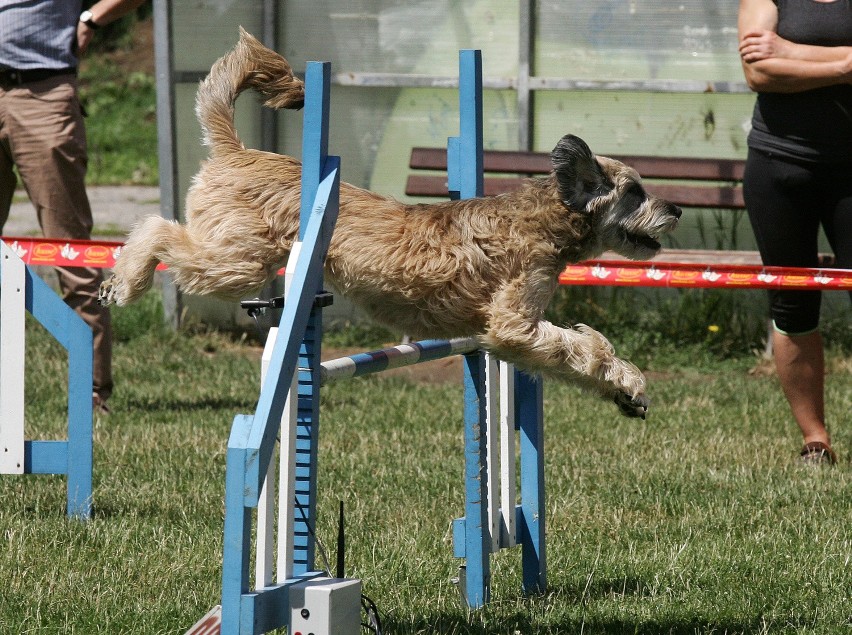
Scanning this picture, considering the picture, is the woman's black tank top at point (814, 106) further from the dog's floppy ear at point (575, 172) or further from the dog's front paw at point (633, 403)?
the dog's front paw at point (633, 403)

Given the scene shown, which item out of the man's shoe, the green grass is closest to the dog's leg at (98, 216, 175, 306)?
the man's shoe

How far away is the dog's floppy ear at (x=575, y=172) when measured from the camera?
12.0ft

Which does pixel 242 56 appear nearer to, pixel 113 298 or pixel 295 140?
pixel 113 298

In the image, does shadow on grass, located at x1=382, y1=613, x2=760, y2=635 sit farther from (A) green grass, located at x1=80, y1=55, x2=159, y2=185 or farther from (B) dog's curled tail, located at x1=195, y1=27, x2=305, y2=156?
(A) green grass, located at x1=80, y1=55, x2=159, y2=185

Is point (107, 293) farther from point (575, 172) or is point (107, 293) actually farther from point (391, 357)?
point (575, 172)

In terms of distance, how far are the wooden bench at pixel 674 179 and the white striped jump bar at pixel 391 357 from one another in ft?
16.4

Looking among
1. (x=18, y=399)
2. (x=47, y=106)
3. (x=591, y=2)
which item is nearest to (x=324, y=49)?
(x=591, y=2)

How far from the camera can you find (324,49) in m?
9.60

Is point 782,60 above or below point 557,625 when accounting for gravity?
above

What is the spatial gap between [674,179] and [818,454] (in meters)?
3.38

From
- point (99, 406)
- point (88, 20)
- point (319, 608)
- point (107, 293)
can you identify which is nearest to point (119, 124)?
point (88, 20)

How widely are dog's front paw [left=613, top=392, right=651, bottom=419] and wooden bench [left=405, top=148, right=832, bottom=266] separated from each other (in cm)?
517

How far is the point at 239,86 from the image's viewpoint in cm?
384

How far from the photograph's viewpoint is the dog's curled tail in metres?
3.76
